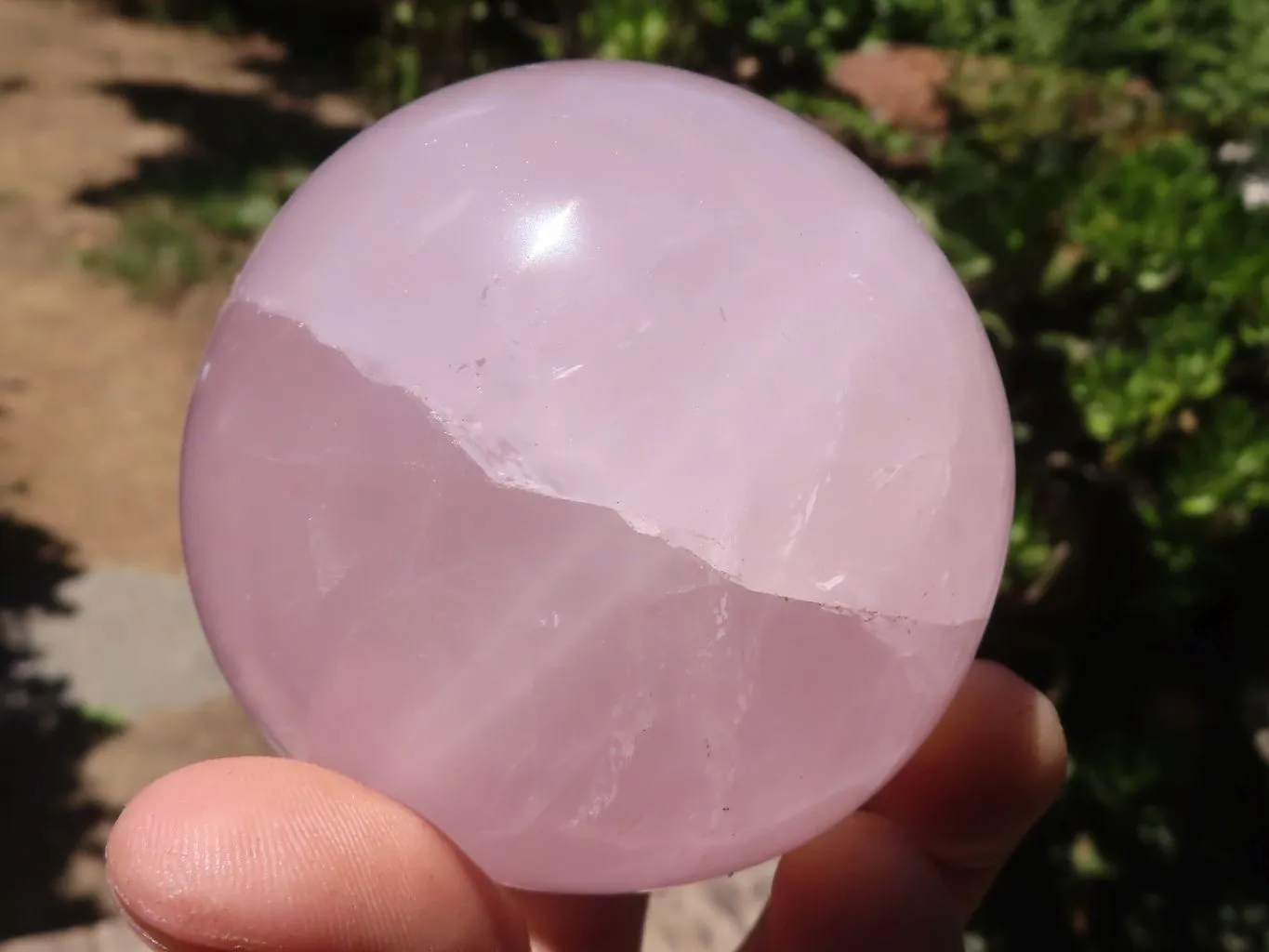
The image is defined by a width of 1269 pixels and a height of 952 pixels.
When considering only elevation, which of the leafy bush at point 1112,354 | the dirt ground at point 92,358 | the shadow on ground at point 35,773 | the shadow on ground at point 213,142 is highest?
the leafy bush at point 1112,354

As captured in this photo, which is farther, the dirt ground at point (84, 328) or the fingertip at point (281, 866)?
the dirt ground at point (84, 328)

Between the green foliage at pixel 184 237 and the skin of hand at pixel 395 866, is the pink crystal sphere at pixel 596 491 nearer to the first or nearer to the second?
the skin of hand at pixel 395 866

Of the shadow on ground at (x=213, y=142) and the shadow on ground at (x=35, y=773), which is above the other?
the shadow on ground at (x=213, y=142)

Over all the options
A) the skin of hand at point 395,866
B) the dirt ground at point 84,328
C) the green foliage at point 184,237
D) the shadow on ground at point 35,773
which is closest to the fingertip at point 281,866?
the skin of hand at point 395,866

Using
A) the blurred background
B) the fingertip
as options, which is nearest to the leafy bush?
the blurred background

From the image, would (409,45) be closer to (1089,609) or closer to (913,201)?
(913,201)

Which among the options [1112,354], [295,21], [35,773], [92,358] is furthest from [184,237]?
[1112,354]
